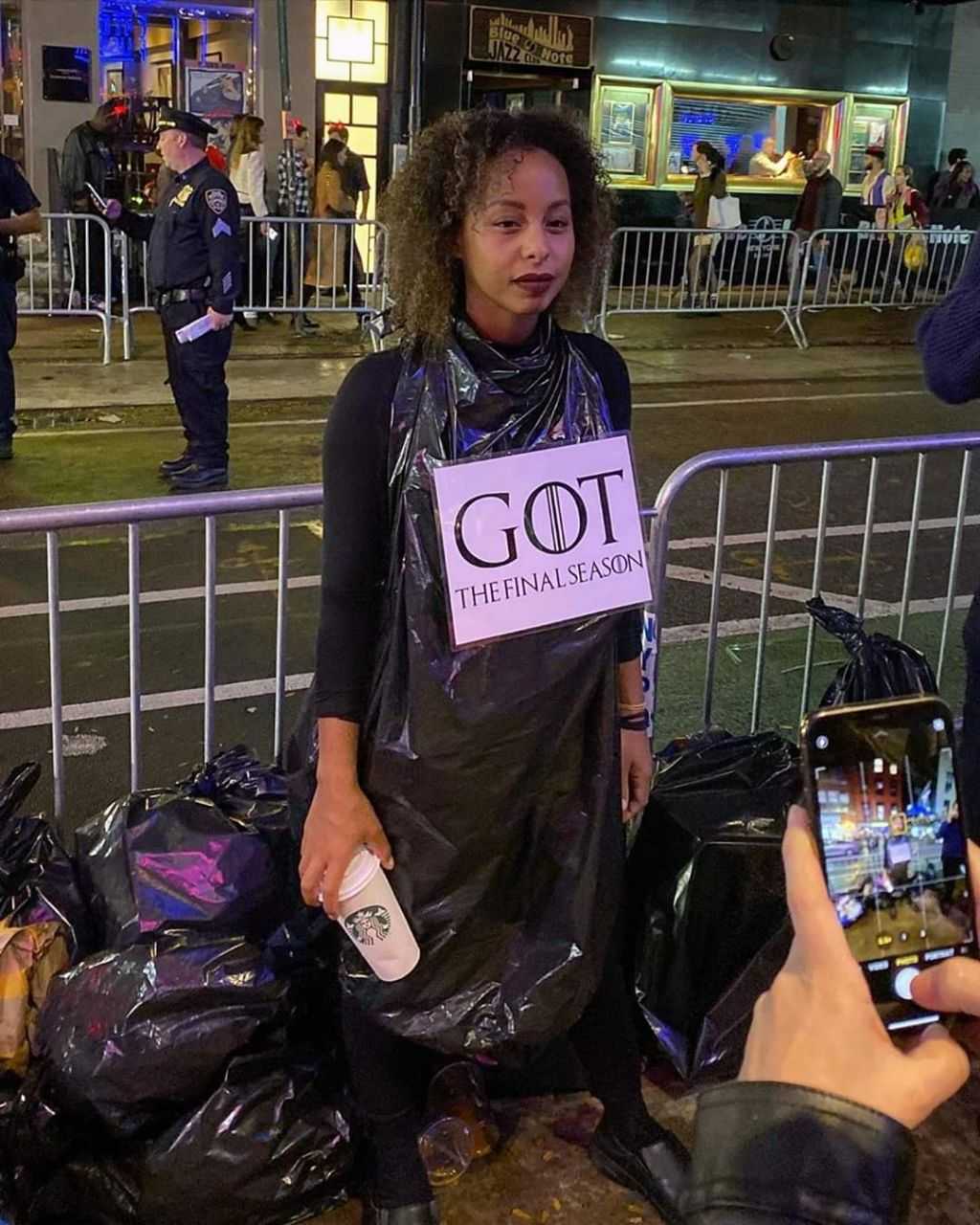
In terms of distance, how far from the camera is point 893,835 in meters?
1.38

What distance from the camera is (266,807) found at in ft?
10.1

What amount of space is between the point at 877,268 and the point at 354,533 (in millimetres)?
15467

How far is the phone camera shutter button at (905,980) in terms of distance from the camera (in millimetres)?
1293

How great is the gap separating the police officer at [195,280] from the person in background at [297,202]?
186 inches

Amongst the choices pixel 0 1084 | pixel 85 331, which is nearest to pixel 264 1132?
pixel 0 1084

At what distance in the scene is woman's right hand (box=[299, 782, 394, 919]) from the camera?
237 centimetres

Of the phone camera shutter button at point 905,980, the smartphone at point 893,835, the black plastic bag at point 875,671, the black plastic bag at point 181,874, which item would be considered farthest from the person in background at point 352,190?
the phone camera shutter button at point 905,980

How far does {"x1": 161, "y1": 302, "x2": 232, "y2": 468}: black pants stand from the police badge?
0.58m

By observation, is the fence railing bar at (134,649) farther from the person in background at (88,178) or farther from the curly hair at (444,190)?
the person in background at (88,178)

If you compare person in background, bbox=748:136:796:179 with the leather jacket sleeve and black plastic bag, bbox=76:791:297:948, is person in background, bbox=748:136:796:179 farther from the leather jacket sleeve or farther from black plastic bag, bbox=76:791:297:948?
the leather jacket sleeve

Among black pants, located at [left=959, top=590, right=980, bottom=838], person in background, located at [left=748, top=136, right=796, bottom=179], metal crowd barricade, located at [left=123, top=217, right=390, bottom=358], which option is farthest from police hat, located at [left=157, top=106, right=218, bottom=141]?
person in background, located at [left=748, top=136, right=796, bottom=179]

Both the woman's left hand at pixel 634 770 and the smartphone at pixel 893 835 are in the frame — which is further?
the woman's left hand at pixel 634 770

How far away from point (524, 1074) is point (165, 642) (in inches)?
119

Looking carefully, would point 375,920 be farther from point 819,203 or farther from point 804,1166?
point 819,203
